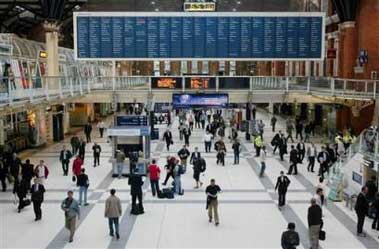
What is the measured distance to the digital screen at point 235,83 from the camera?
3095 centimetres

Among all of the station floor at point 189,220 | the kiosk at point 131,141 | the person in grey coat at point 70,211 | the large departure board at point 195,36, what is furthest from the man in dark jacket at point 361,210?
the large departure board at point 195,36

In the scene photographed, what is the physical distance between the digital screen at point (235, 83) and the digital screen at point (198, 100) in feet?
2.53

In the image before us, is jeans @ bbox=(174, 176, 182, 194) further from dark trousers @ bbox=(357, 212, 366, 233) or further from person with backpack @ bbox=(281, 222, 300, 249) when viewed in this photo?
person with backpack @ bbox=(281, 222, 300, 249)

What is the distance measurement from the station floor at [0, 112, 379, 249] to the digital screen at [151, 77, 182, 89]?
33.1ft

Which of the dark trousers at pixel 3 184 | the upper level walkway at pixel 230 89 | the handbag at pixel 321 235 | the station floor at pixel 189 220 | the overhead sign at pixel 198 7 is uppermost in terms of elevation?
the overhead sign at pixel 198 7

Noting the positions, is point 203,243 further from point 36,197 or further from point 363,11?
point 363,11

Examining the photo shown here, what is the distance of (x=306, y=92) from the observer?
3056 cm

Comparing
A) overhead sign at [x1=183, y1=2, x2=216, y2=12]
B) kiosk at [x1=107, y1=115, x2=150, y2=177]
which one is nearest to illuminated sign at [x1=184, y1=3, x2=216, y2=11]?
overhead sign at [x1=183, y1=2, x2=216, y2=12]

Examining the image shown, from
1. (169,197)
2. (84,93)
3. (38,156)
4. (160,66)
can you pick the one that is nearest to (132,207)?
(169,197)

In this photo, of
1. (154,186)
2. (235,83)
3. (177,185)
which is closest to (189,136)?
(235,83)

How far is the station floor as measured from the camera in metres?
12.9

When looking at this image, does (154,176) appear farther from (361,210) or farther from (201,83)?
(201,83)

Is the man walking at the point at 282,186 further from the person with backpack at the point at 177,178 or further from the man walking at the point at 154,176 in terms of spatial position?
the man walking at the point at 154,176

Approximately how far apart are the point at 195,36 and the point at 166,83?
359cm
